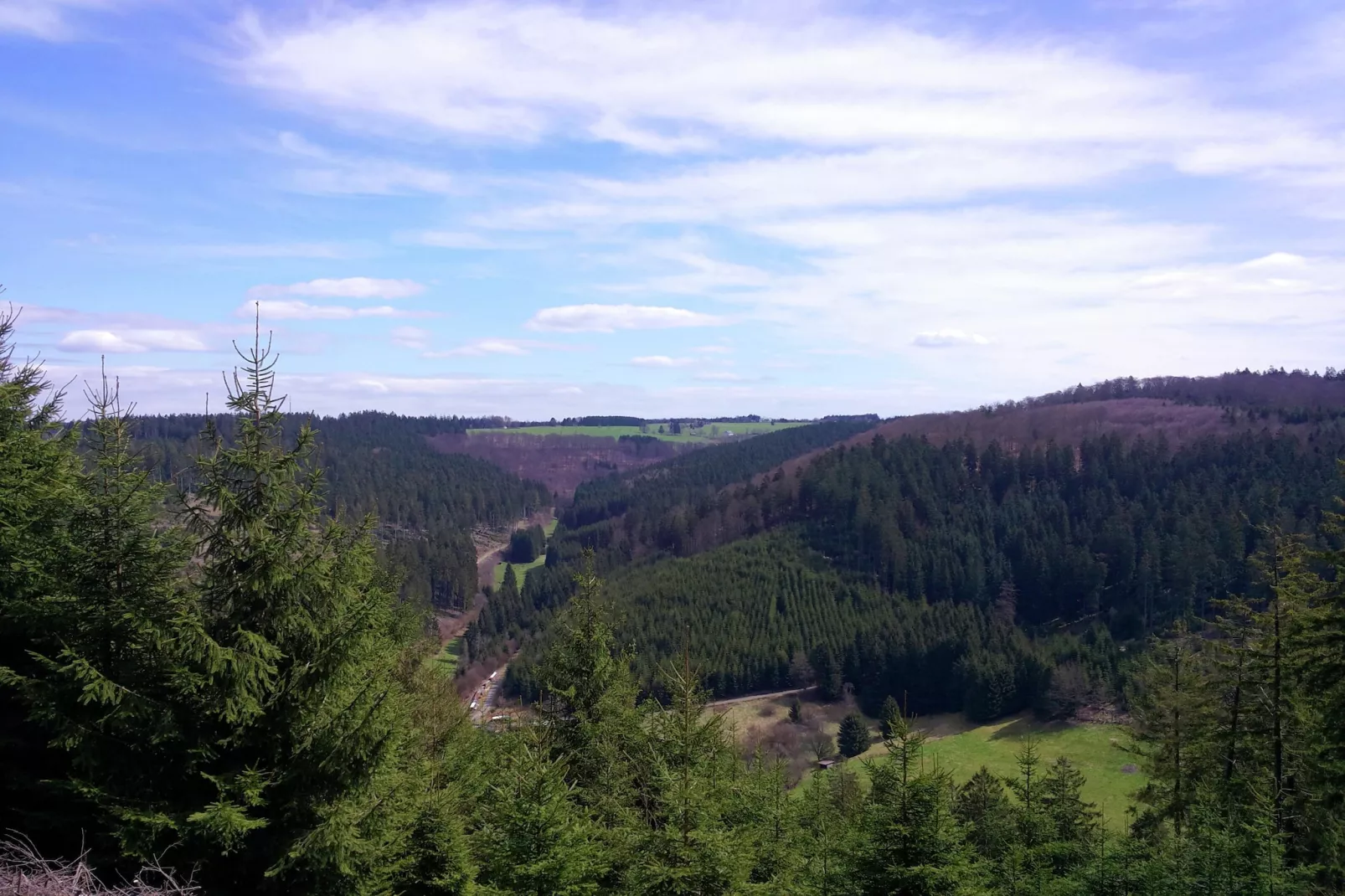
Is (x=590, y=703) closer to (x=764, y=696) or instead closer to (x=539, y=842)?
(x=539, y=842)

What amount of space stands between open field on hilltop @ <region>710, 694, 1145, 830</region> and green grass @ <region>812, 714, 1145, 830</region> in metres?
0.05

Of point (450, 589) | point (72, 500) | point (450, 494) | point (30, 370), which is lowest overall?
point (450, 589)

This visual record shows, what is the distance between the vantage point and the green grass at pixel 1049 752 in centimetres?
5209

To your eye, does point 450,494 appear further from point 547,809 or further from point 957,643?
point 547,809

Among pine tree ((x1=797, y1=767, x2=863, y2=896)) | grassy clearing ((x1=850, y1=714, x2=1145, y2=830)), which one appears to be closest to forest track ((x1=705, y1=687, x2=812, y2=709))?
grassy clearing ((x1=850, y1=714, x2=1145, y2=830))

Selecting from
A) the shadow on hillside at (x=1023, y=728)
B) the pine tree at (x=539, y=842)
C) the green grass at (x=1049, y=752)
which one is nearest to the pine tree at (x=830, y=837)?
the pine tree at (x=539, y=842)

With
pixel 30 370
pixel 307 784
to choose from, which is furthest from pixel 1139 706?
pixel 30 370

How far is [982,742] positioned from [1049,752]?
22.0 feet

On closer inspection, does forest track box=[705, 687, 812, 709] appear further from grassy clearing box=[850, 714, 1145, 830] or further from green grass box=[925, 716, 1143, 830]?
green grass box=[925, 716, 1143, 830]

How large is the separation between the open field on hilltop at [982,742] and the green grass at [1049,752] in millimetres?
53

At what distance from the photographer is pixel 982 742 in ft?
222

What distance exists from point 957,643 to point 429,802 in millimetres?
78072

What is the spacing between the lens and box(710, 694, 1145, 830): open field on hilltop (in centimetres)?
5328

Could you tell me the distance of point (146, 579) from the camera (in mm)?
11805
